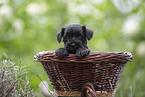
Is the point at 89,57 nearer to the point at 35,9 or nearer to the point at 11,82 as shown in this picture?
the point at 11,82

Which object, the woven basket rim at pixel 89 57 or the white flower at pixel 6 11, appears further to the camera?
the white flower at pixel 6 11

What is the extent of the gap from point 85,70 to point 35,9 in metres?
1.42

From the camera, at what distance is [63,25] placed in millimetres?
2275

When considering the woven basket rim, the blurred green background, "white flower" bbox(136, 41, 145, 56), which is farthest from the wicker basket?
"white flower" bbox(136, 41, 145, 56)

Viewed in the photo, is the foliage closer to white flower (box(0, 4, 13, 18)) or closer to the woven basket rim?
the woven basket rim

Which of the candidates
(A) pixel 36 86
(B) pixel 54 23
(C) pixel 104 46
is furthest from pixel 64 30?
(C) pixel 104 46

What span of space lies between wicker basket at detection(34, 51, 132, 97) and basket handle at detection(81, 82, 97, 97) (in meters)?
0.02

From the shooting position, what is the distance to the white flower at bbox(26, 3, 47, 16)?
2.14m

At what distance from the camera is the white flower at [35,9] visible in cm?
214

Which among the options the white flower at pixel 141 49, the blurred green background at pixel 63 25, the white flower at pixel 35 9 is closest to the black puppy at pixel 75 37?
the blurred green background at pixel 63 25

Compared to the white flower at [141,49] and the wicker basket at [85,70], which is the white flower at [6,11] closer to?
the wicker basket at [85,70]

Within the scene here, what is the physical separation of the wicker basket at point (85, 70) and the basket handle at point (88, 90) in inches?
1.0

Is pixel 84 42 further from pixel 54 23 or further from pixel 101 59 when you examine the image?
pixel 54 23

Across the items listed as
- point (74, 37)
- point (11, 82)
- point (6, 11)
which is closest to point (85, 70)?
point (74, 37)
